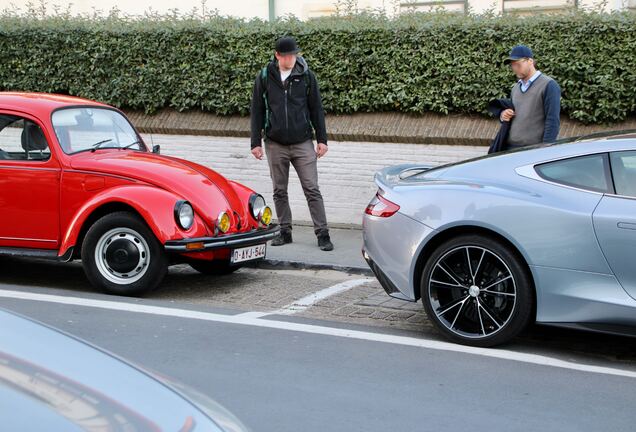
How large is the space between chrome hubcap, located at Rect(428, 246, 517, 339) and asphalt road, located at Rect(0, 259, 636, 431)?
0.60 feet

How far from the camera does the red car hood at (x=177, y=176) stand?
8.00 metres

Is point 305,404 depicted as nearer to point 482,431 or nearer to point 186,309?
point 482,431

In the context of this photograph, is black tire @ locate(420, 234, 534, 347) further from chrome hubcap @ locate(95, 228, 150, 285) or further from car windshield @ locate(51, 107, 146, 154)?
car windshield @ locate(51, 107, 146, 154)

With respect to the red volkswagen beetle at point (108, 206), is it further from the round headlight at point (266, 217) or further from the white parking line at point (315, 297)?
the white parking line at point (315, 297)

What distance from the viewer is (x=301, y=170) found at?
33.6ft

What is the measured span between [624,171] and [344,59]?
6105 millimetres

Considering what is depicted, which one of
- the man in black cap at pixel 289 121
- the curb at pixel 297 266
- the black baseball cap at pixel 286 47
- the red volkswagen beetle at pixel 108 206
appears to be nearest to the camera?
the red volkswagen beetle at pixel 108 206

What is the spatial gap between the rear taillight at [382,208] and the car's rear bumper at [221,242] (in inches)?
58.0

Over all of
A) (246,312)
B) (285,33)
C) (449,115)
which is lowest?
(246,312)

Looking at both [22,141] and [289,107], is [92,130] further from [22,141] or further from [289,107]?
[289,107]

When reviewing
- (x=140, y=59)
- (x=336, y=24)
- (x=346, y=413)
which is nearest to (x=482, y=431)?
(x=346, y=413)

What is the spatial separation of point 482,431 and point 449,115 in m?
7.06

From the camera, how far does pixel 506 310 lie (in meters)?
6.34

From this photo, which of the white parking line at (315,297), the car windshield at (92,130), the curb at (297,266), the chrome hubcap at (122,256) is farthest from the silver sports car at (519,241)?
the car windshield at (92,130)
